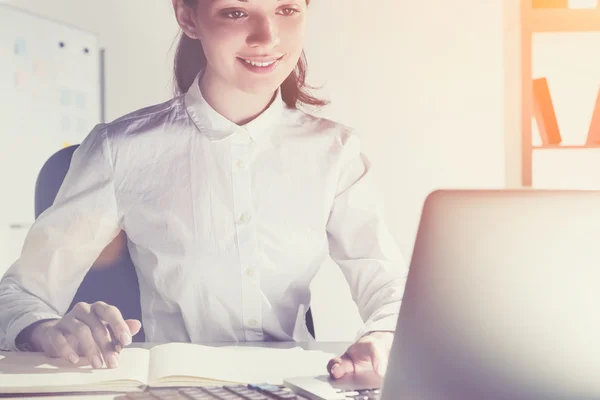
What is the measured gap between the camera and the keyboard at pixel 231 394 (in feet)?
2.11

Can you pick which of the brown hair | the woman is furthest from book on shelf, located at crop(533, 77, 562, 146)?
the woman

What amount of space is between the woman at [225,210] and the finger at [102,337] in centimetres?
38

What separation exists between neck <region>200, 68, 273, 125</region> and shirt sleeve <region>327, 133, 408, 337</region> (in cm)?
22

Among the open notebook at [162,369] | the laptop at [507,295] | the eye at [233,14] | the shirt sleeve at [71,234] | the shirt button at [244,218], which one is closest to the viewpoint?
the laptop at [507,295]

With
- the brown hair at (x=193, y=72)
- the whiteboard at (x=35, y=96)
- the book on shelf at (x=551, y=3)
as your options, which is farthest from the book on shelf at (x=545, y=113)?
the whiteboard at (x=35, y=96)

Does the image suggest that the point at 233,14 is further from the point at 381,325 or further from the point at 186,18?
the point at 381,325

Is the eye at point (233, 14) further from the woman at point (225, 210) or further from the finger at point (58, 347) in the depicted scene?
the finger at point (58, 347)

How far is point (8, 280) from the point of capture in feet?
4.09

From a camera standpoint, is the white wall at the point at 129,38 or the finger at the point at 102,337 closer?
the finger at the point at 102,337

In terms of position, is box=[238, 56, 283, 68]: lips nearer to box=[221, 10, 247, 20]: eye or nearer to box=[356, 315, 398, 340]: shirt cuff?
box=[221, 10, 247, 20]: eye

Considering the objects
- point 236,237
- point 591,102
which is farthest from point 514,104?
point 236,237

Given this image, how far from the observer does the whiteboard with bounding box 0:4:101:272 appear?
2.51m

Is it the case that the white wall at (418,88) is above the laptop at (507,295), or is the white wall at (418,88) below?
above

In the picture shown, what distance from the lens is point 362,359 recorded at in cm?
85
